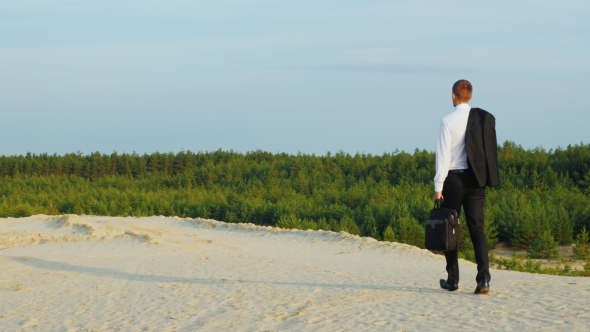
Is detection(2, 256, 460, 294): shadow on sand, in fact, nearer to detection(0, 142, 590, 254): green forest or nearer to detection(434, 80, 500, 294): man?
detection(434, 80, 500, 294): man

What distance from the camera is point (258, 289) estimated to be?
10445 mm

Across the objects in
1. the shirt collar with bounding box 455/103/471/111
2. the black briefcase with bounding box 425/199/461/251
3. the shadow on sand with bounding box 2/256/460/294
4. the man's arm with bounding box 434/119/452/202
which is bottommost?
the shadow on sand with bounding box 2/256/460/294

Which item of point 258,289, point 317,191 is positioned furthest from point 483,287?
point 317,191

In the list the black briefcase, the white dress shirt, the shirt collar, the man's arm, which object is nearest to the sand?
the black briefcase

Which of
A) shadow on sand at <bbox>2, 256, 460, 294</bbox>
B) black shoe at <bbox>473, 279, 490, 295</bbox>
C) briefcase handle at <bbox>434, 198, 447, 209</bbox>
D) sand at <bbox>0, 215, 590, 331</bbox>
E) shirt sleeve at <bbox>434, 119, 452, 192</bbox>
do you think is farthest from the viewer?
shadow on sand at <bbox>2, 256, 460, 294</bbox>

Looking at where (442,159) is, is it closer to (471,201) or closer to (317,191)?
(471,201)

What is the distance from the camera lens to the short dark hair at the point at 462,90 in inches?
328

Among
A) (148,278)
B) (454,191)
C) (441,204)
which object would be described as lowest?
(148,278)

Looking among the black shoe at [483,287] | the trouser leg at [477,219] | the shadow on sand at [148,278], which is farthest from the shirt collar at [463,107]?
the shadow on sand at [148,278]

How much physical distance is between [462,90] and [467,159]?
78cm

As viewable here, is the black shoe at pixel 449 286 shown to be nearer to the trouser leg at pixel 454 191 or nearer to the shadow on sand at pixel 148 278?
the shadow on sand at pixel 148 278

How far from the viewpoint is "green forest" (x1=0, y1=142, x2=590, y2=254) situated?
19672 mm

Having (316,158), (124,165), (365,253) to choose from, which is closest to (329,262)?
Answer: (365,253)

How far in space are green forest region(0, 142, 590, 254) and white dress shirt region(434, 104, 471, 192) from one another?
10228 mm
